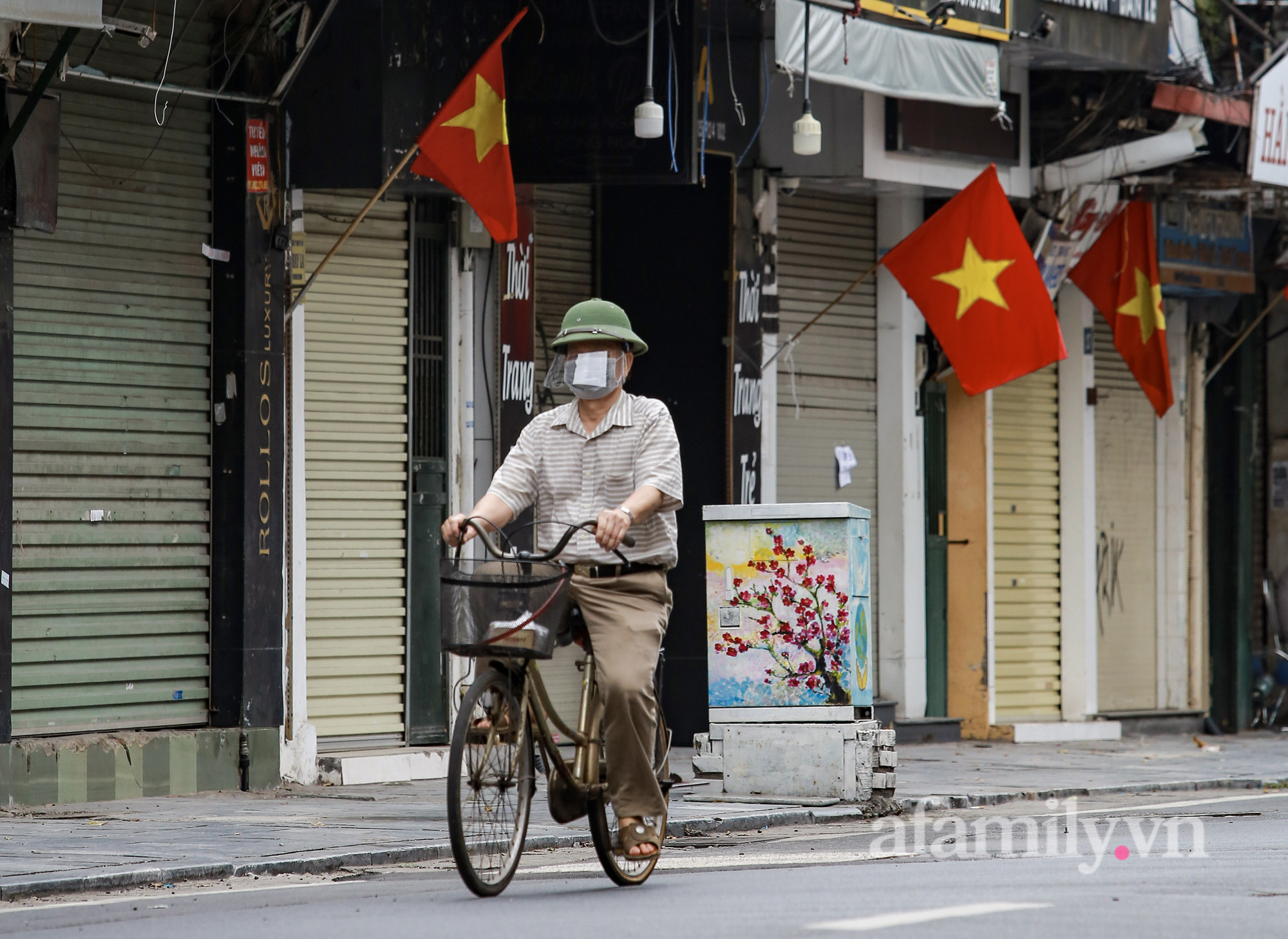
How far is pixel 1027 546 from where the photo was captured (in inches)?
691

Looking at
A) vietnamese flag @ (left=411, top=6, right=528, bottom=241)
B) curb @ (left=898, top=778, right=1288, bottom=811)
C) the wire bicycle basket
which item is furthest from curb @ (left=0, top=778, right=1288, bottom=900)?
vietnamese flag @ (left=411, top=6, right=528, bottom=241)

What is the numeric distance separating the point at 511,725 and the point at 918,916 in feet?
5.29

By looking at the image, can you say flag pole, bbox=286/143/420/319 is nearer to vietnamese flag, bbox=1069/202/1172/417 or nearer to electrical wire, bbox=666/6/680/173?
electrical wire, bbox=666/6/680/173

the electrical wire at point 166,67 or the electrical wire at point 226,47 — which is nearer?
the electrical wire at point 166,67

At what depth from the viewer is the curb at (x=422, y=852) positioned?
7262 mm

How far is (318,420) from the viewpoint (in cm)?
1233

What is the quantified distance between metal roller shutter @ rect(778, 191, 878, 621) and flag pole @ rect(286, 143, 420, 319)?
456cm

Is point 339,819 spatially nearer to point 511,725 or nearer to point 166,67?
point 511,725

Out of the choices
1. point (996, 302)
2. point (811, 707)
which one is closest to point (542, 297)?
point (996, 302)

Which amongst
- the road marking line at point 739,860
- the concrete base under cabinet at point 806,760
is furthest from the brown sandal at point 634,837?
the concrete base under cabinet at point 806,760

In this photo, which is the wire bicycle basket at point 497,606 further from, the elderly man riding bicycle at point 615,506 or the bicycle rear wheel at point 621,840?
the bicycle rear wheel at point 621,840

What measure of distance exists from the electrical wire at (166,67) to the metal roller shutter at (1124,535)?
32.7 feet

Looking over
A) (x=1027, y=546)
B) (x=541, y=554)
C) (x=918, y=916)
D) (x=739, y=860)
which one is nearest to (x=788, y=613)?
(x=739, y=860)

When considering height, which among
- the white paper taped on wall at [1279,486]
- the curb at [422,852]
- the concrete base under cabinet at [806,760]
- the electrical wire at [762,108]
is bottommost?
the curb at [422,852]
